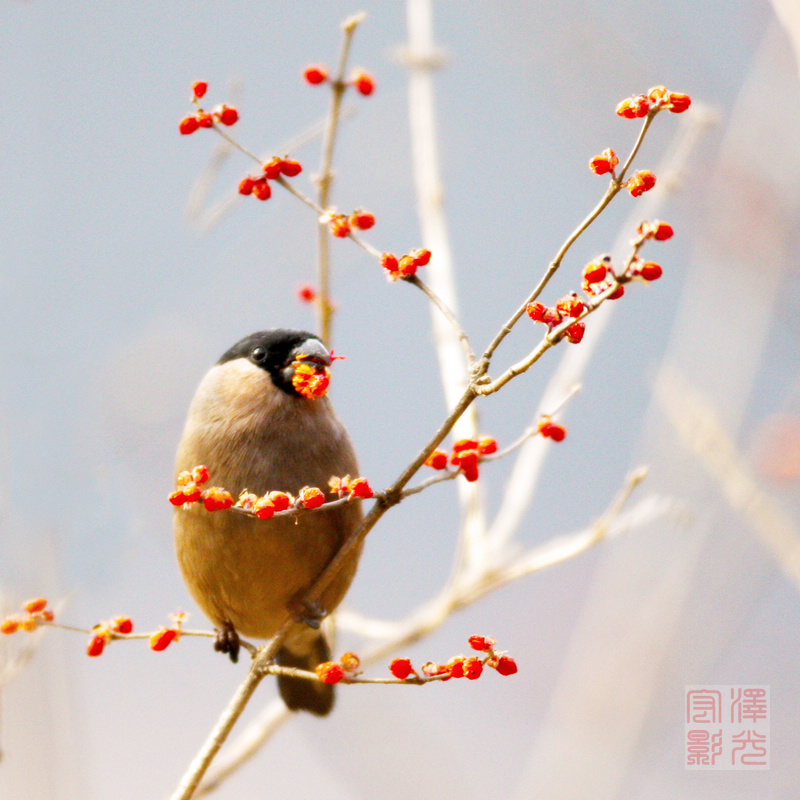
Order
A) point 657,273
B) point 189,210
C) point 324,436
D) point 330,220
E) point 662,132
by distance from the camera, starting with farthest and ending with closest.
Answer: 1. point 662,132
2. point 189,210
3. point 324,436
4. point 330,220
5. point 657,273

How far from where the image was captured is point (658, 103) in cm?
111

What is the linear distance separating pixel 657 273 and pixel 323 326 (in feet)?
2.65

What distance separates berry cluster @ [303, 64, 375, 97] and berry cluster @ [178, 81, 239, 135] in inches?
9.9

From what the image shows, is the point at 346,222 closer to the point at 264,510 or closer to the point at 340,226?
the point at 340,226

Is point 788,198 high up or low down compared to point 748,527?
up

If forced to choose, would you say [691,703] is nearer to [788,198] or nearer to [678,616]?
[678,616]

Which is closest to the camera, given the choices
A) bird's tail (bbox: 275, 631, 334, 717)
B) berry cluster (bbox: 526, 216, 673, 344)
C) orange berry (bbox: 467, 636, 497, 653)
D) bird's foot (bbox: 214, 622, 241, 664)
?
berry cluster (bbox: 526, 216, 673, 344)

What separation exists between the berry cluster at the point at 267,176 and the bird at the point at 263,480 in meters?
0.30

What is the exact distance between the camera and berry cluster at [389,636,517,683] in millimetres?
1191

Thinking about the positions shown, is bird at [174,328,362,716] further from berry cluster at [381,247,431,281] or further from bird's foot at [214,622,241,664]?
berry cluster at [381,247,431,281]

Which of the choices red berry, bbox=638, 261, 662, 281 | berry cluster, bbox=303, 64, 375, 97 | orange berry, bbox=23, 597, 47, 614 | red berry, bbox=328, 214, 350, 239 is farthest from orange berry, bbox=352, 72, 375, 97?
orange berry, bbox=23, 597, 47, 614

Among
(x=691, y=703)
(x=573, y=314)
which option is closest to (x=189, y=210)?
(x=573, y=314)

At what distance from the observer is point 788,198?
162 centimetres

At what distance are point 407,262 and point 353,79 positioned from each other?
0.58m
